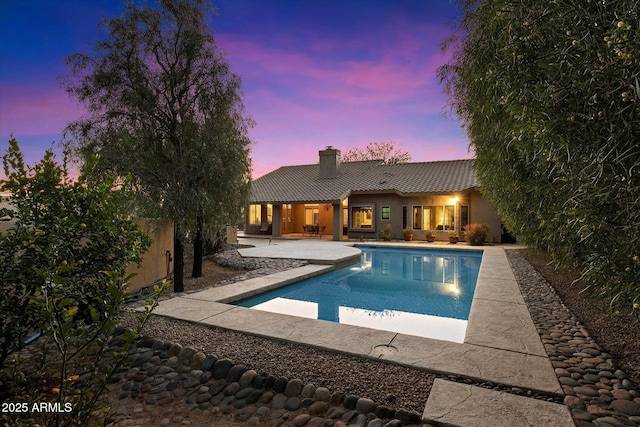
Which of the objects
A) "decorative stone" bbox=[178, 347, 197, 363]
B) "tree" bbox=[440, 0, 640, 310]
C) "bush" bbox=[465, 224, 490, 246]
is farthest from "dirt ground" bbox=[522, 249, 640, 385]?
"bush" bbox=[465, 224, 490, 246]

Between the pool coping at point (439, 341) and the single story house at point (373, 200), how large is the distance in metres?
11.0

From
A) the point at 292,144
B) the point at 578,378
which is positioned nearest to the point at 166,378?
the point at 578,378

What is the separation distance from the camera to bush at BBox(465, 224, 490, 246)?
51.5ft

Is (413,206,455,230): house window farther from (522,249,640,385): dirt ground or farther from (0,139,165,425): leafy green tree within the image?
(0,139,165,425): leafy green tree

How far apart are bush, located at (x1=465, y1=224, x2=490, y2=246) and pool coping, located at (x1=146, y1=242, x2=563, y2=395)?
9.98 m

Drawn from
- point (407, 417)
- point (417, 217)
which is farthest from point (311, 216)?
point (407, 417)

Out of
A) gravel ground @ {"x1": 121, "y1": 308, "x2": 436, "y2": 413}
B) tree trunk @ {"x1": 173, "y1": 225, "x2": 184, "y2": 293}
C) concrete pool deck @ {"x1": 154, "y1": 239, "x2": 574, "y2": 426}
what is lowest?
gravel ground @ {"x1": 121, "y1": 308, "x2": 436, "y2": 413}

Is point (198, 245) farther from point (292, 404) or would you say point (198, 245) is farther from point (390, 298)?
point (292, 404)

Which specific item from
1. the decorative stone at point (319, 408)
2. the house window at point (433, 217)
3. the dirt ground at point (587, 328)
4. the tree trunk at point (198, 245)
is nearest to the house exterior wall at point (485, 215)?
the house window at point (433, 217)

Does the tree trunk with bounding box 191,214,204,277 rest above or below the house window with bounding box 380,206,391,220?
below

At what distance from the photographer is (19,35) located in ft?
20.9

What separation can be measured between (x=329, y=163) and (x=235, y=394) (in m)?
20.2

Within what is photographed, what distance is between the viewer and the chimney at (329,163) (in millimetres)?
22359

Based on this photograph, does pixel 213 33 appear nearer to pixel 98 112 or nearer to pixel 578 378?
pixel 98 112
